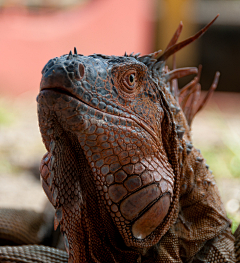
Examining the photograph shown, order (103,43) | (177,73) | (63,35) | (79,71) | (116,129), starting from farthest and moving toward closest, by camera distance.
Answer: (63,35)
(103,43)
(177,73)
(116,129)
(79,71)

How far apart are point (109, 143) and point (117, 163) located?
0.12 m

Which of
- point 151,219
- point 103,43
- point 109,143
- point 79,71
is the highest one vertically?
point 79,71

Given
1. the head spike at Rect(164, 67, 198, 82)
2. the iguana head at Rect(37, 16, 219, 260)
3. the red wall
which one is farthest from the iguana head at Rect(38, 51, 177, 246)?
the red wall

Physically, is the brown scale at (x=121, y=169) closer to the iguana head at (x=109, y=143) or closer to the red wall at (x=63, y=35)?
the iguana head at (x=109, y=143)

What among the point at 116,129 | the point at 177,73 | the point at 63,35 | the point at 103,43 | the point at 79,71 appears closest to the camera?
the point at 79,71

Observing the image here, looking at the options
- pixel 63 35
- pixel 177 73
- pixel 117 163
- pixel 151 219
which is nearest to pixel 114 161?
pixel 117 163

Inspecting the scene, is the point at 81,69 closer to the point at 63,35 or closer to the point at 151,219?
the point at 151,219

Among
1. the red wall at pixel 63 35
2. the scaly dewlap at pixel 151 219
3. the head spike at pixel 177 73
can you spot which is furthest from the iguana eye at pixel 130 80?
the red wall at pixel 63 35

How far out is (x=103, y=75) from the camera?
1.67m

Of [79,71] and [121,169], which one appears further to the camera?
[121,169]

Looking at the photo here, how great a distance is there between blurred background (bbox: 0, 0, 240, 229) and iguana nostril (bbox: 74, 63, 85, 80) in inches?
209

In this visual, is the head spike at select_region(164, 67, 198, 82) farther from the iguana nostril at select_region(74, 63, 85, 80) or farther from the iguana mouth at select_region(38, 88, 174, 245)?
the iguana nostril at select_region(74, 63, 85, 80)

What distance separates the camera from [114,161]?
168cm

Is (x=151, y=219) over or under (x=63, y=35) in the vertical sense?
over
